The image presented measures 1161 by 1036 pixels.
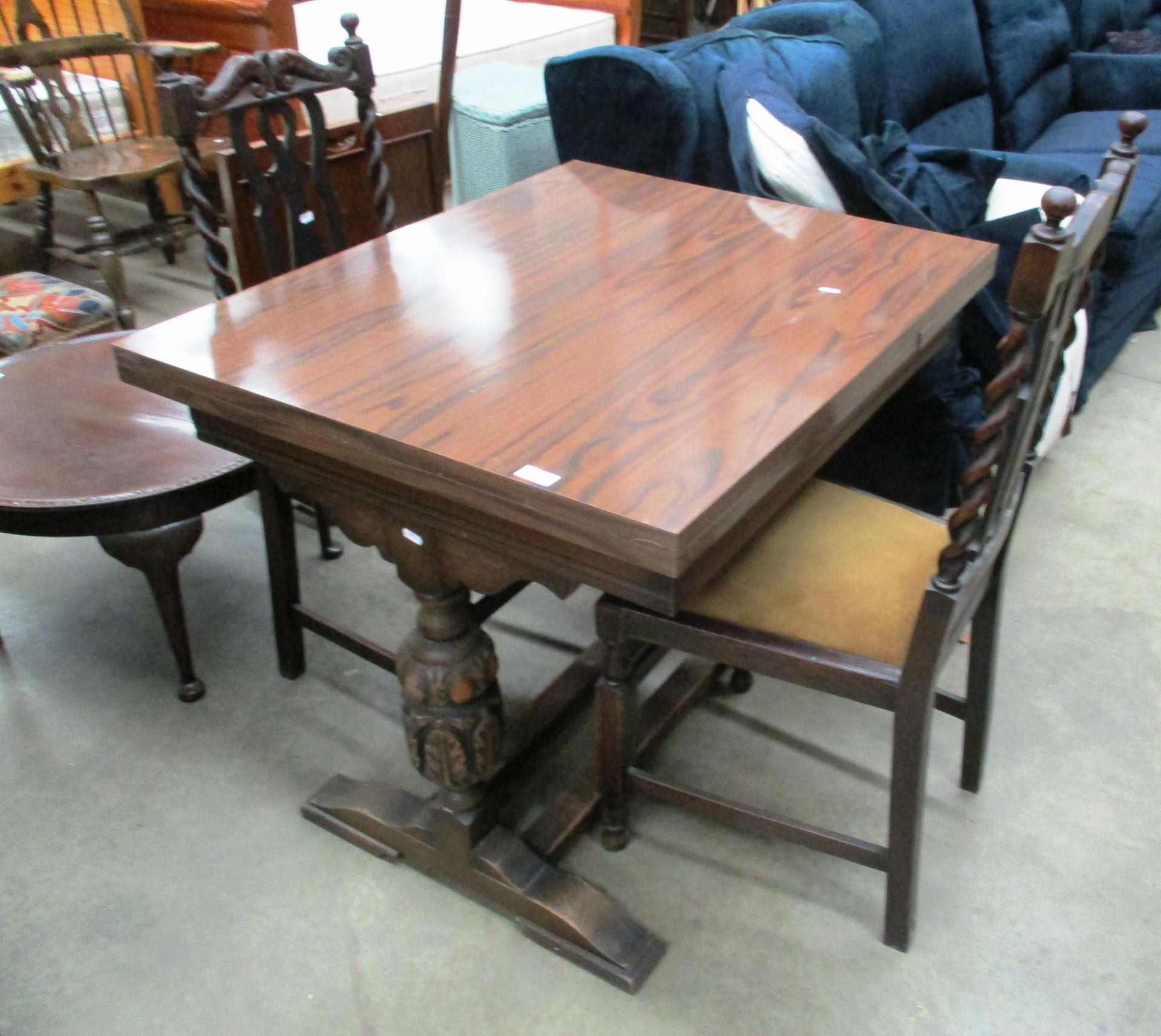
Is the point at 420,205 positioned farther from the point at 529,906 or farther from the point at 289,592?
the point at 529,906

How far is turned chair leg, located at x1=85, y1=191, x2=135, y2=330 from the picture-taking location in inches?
120

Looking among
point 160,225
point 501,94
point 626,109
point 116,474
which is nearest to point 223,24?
point 160,225

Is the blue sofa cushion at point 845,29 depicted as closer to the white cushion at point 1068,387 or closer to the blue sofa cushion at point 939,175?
the blue sofa cushion at point 939,175

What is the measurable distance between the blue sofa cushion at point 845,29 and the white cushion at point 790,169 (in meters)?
0.86

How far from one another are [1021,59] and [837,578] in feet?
9.55

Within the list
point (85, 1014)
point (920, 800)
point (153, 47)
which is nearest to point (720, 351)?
point (920, 800)

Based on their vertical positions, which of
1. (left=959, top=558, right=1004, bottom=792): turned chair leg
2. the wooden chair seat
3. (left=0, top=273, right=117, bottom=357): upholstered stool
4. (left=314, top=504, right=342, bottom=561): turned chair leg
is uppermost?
the wooden chair seat

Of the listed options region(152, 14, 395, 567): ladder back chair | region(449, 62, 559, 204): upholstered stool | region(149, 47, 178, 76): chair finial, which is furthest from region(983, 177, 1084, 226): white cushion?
region(149, 47, 178, 76): chair finial

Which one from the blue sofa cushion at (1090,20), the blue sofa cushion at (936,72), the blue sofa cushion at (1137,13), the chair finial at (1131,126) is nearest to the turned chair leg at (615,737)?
the chair finial at (1131,126)

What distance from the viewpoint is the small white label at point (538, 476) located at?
3.29 ft

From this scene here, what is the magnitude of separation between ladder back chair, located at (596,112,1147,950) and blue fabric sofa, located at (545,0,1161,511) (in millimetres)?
626

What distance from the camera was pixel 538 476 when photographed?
3.33 ft

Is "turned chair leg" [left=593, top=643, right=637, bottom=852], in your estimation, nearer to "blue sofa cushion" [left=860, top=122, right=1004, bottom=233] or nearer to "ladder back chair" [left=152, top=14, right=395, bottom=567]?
"ladder back chair" [left=152, top=14, right=395, bottom=567]

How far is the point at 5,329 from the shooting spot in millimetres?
2400
